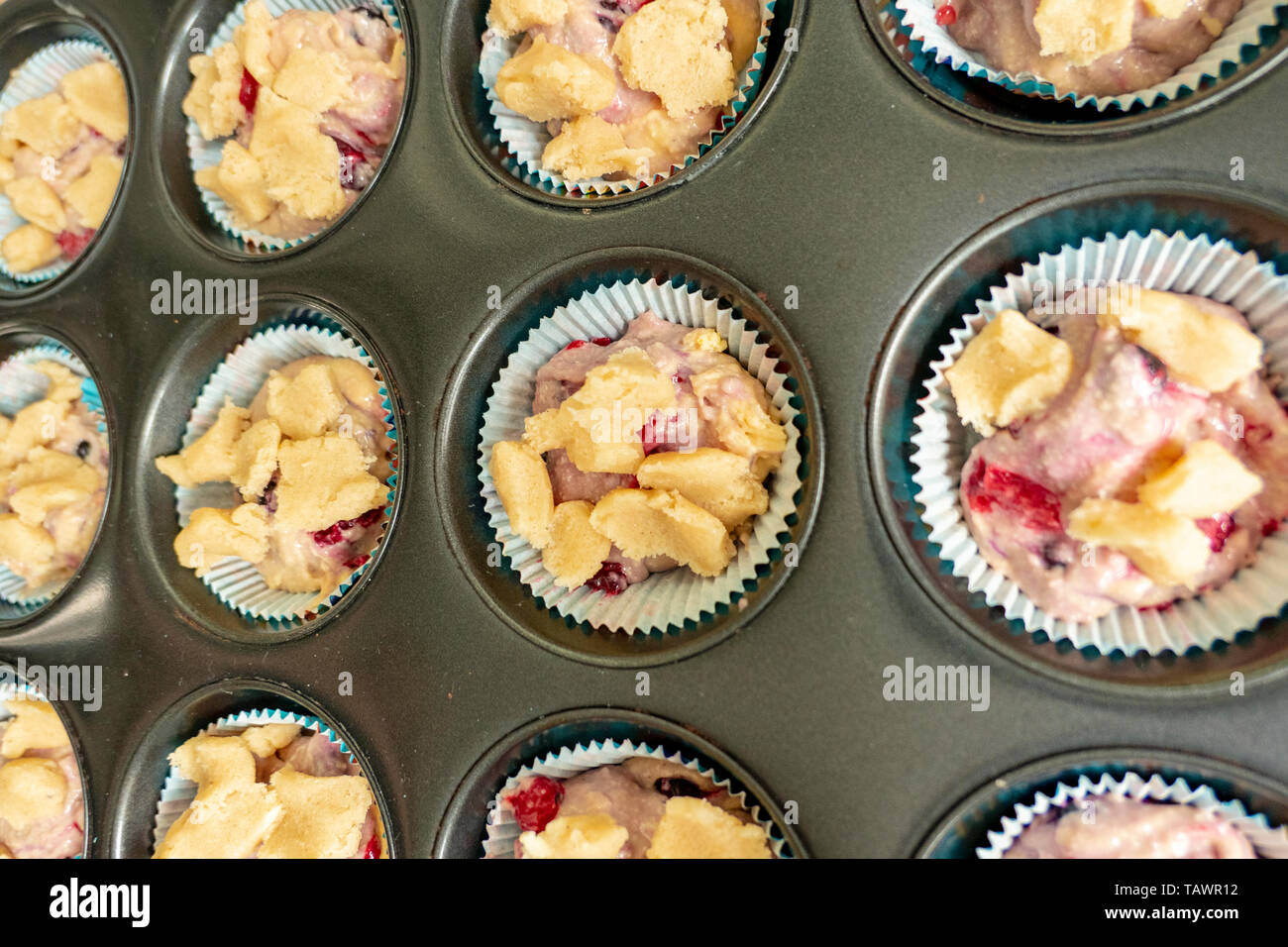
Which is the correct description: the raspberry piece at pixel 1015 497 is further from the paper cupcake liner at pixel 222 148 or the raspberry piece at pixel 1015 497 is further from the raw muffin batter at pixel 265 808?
the paper cupcake liner at pixel 222 148

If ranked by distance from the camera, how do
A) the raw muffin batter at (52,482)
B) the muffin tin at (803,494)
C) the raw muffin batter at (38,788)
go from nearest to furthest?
1. the muffin tin at (803,494)
2. the raw muffin batter at (38,788)
3. the raw muffin batter at (52,482)

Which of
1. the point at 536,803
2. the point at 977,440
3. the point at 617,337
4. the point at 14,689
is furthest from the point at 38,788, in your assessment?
the point at 977,440

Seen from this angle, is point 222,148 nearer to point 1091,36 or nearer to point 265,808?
point 265,808

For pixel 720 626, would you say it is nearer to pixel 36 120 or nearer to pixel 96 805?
pixel 96 805

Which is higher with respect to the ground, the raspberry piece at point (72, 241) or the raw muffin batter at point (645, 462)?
the raspberry piece at point (72, 241)

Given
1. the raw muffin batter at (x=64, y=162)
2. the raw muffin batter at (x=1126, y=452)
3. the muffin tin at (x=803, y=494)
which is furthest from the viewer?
the raw muffin batter at (x=64, y=162)

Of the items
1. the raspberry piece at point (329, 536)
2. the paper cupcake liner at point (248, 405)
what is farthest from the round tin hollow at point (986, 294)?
the raspberry piece at point (329, 536)

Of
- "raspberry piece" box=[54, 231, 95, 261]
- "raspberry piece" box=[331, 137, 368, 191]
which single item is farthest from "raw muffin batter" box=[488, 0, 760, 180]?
"raspberry piece" box=[54, 231, 95, 261]

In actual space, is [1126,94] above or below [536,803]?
above
